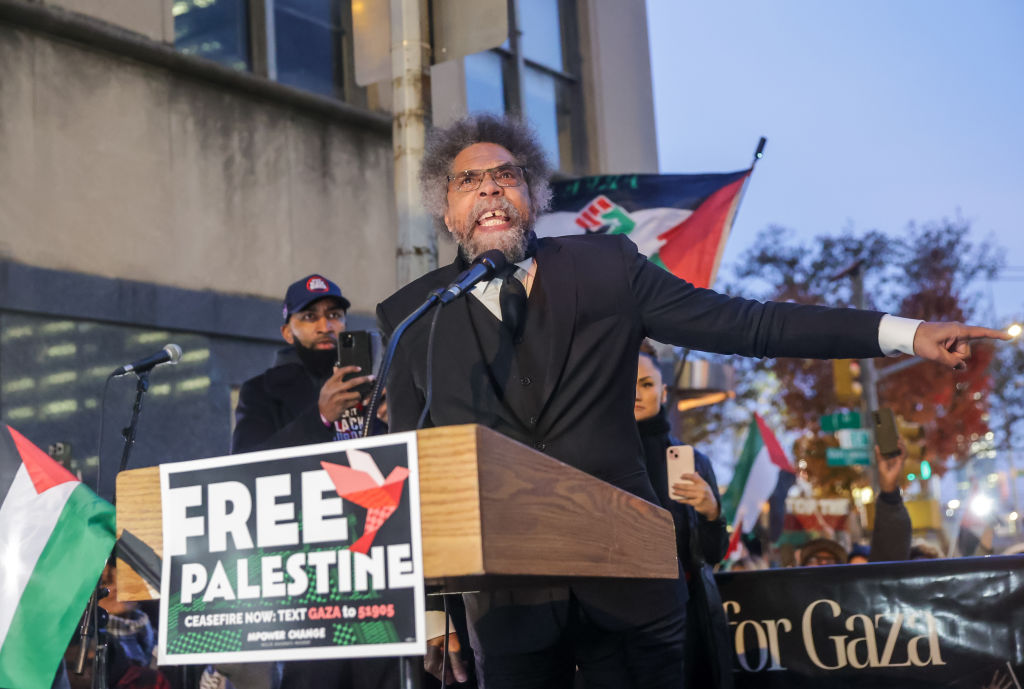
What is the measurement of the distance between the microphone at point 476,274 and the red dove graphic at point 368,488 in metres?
0.70

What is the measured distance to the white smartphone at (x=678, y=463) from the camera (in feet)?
16.8

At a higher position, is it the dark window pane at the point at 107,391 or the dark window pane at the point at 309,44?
the dark window pane at the point at 309,44

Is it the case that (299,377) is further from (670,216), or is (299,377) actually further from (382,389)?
(670,216)

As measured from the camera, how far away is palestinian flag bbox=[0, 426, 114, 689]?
2.98m

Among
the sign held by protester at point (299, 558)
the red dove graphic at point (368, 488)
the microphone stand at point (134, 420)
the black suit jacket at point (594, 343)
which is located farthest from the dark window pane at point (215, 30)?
the red dove graphic at point (368, 488)

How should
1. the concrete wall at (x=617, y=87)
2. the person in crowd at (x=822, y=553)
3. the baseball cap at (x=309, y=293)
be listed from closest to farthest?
the baseball cap at (x=309, y=293)
the person in crowd at (x=822, y=553)
the concrete wall at (x=617, y=87)

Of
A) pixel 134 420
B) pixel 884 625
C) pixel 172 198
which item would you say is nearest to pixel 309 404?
pixel 134 420

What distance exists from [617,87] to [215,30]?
5.92 m

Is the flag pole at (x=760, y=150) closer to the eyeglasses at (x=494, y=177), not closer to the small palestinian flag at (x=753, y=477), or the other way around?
the small palestinian flag at (x=753, y=477)

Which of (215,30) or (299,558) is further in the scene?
(215,30)

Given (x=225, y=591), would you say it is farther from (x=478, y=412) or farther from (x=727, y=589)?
(x=727, y=589)

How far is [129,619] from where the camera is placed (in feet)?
21.7

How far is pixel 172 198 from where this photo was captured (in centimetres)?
959

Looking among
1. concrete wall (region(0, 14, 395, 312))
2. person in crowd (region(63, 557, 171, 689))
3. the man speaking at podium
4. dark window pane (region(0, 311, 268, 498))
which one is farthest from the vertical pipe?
concrete wall (region(0, 14, 395, 312))
